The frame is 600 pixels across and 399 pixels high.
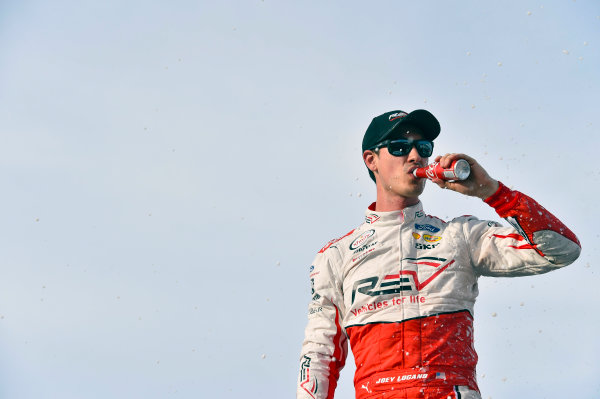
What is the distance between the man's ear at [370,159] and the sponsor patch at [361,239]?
2.44ft

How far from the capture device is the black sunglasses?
7.09 metres

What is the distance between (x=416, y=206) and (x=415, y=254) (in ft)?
1.75

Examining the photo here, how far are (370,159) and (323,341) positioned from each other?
172 centimetres

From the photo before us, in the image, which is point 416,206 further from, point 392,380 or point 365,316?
point 392,380

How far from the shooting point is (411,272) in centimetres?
655

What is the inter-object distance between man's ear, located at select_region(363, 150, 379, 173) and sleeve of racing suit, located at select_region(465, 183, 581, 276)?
133 cm

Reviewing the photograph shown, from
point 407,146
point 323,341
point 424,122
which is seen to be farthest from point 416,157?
point 323,341

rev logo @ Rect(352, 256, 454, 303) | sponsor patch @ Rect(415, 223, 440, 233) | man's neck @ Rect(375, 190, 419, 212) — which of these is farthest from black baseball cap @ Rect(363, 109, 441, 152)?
rev logo @ Rect(352, 256, 454, 303)

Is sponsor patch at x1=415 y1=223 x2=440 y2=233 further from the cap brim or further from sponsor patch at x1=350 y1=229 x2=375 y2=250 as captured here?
the cap brim

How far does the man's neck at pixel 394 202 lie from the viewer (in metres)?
7.16

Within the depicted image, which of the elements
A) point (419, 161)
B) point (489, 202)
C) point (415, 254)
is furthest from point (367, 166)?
point (489, 202)

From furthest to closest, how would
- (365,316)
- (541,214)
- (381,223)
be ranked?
(381,223)
(365,316)
(541,214)

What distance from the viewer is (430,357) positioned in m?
6.15

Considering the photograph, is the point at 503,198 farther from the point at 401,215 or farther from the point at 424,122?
the point at 424,122
